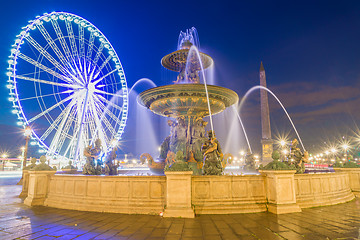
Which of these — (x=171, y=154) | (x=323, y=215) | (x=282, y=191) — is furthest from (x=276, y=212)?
(x=171, y=154)

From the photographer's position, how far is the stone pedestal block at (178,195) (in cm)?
603

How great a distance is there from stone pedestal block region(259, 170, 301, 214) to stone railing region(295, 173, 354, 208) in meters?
0.56

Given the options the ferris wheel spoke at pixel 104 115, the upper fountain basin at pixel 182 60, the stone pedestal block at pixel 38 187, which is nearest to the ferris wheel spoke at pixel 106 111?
the ferris wheel spoke at pixel 104 115

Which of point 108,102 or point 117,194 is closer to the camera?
point 117,194

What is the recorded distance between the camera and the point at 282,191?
6.62 metres

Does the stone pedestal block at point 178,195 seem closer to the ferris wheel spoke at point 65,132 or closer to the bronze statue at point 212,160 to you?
the bronze statue at point 212,160

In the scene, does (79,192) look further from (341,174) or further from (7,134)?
(7,134)

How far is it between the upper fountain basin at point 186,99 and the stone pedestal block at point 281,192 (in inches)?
192

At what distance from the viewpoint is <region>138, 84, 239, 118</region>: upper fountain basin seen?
34.0 feet

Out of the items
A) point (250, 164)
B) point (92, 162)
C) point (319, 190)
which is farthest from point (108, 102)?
point (319, 190)

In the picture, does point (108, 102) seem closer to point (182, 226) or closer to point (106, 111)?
point (106, 111)

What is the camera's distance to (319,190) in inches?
295

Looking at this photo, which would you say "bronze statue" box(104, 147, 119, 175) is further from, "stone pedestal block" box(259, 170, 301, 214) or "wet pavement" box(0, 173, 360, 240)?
"stone pedestal block" box(259, 170, 301, 214)

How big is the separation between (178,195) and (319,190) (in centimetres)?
490
